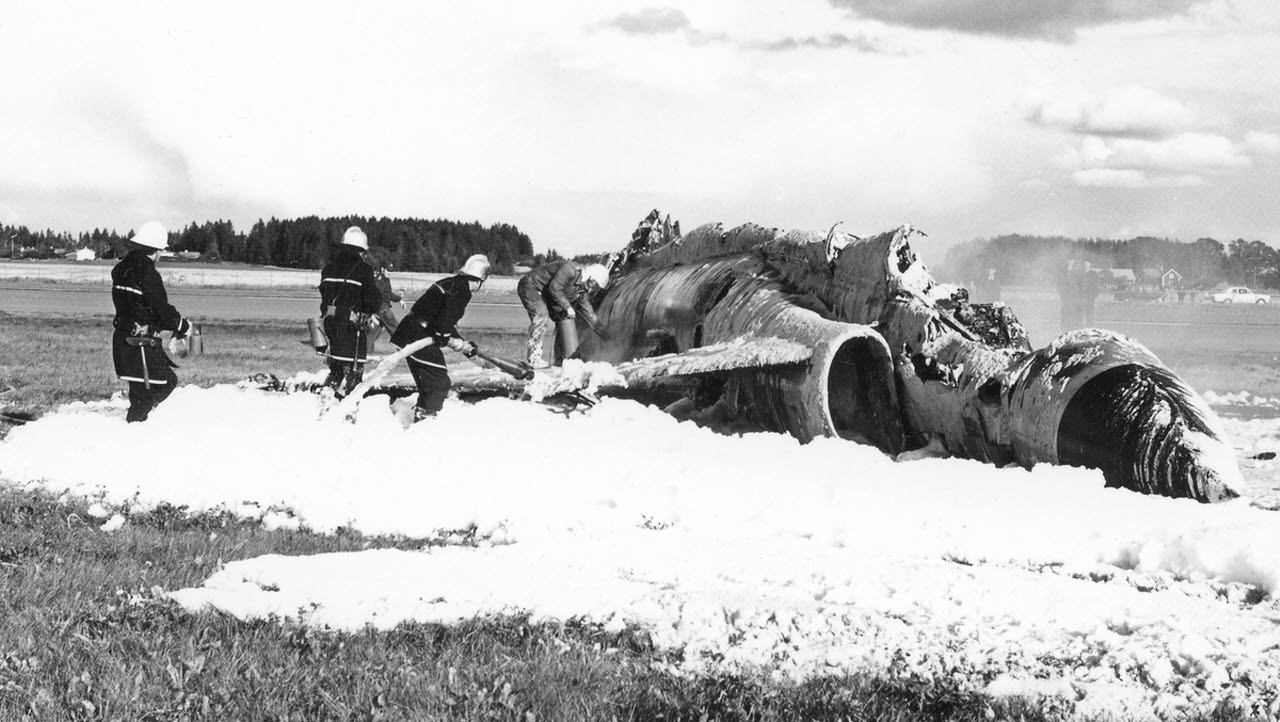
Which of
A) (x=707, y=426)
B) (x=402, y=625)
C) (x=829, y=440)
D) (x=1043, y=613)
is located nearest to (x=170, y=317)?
(x=707, y=426)

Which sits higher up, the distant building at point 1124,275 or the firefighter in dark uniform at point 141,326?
the distant building at point 1124,275

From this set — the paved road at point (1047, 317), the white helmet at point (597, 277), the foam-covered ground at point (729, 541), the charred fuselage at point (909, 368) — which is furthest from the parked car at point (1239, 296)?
the foam-covered ground at point (729, 541)

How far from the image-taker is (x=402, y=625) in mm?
5785

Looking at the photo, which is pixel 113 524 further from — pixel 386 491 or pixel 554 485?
pixel 554 485

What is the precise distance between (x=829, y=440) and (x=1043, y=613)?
13.9 feet

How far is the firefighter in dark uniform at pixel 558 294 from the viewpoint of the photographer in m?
16.9

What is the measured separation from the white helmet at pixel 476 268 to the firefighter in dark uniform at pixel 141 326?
9.16 ft

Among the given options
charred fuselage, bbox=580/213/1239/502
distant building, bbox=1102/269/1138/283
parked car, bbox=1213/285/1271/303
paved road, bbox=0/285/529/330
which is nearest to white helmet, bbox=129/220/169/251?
charred fuselage, bbox=580/213/1239/502

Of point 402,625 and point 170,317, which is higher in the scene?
point 170,317

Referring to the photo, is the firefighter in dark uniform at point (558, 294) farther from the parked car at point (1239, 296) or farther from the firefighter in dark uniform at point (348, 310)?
the parked car at point (1239, 296)

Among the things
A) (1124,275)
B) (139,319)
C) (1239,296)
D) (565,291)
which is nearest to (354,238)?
(139,319)

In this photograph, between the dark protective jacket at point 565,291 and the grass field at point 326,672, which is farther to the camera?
the dark protective jacket at point 565,291

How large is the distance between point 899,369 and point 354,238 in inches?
263

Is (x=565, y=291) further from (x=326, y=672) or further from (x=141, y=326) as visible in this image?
(x=326, y=672)
